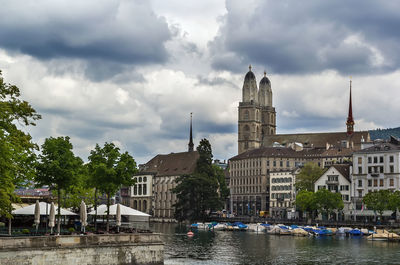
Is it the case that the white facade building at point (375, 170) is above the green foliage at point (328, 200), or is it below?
above

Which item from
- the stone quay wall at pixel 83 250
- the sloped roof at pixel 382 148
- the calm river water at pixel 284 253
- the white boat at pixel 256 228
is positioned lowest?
the calm river water at pixel 284 253

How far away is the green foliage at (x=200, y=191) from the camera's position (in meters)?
169

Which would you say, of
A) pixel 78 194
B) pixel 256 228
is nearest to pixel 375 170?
pixel 256 228

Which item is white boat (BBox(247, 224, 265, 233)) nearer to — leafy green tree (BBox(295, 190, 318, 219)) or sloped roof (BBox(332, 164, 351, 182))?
leafy green tree (BBox(295, 190, 318, 219))

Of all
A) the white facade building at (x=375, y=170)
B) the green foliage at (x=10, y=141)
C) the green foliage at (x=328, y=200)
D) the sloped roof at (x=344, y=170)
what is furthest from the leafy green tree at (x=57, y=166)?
the sloped roof at (x=344, y=170)

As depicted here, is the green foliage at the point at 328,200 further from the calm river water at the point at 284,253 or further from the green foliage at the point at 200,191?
the calm river water at the point at 284,253

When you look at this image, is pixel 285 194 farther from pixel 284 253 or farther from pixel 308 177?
pixel 284 253

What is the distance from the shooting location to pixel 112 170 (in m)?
71.4

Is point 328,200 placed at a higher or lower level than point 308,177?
lower

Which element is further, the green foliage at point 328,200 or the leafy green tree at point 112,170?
the green foliage at point 328,200

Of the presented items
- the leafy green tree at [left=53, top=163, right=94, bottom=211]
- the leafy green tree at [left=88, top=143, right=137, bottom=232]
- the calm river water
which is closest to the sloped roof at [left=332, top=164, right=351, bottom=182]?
the calm river water

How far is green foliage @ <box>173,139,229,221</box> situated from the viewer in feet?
554

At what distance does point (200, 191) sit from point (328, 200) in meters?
34.0

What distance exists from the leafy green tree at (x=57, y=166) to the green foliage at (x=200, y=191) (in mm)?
104192
